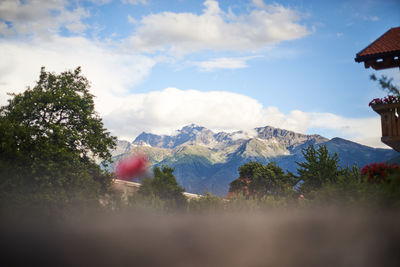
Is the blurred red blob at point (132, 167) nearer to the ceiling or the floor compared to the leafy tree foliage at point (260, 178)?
nearer to the ceiling

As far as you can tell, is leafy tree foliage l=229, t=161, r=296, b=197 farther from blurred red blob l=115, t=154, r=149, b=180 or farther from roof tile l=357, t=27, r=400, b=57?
roof tile l=357, t=27, r=400, b=57

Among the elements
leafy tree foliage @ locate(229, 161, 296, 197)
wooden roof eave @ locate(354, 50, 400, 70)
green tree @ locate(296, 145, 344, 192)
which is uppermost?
wooden roof eave @ locate(354, 50, 400, 70)

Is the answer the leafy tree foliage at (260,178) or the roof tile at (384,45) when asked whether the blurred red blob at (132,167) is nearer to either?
the leafy tree foliage at (260,178)

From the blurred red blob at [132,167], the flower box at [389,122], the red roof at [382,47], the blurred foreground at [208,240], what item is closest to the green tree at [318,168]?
the flower box at [389,122]

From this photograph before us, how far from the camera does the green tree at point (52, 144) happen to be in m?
22.1

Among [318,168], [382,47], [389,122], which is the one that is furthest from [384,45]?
[318,168]

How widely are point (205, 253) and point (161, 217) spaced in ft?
1.66

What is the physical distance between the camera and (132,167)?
35.5m

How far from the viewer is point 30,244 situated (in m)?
2.16

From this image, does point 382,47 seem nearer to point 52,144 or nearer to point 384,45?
point 384,45

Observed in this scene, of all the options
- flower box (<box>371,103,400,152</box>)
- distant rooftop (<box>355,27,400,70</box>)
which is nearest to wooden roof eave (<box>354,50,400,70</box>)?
distant rooftop (<box>355,27,400,70</box>)

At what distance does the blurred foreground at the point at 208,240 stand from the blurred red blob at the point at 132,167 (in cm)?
3170

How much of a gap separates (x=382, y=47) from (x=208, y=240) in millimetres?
18433

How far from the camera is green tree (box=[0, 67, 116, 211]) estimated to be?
2214 cm
